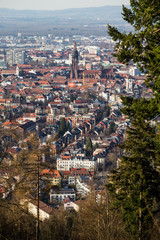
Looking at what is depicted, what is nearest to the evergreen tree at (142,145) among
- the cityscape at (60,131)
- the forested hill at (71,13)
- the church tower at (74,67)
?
the cityscape at (60,131)

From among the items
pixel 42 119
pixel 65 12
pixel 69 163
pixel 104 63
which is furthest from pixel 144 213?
pixel 65 12

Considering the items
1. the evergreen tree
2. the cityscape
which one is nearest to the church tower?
the cityscape

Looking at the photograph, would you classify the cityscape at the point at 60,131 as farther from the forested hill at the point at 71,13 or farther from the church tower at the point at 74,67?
the forested hill at the point at 71,13

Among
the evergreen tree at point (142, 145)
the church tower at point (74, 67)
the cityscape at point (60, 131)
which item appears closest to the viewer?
the evergreen tree at point (142, 145)

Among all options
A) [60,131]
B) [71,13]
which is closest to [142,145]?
[60,131]

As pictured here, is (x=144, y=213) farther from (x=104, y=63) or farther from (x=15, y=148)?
(x=104, y=63)

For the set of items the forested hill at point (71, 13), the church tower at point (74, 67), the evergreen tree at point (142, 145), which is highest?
the evergreen tree at point (142, 145)

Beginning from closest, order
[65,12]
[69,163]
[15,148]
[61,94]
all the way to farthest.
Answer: [15,148], [69,163], [61,94], [65,12]

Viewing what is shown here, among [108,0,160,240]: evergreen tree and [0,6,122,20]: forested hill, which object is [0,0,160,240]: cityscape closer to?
[108,0,160,240]: evergreen tree
